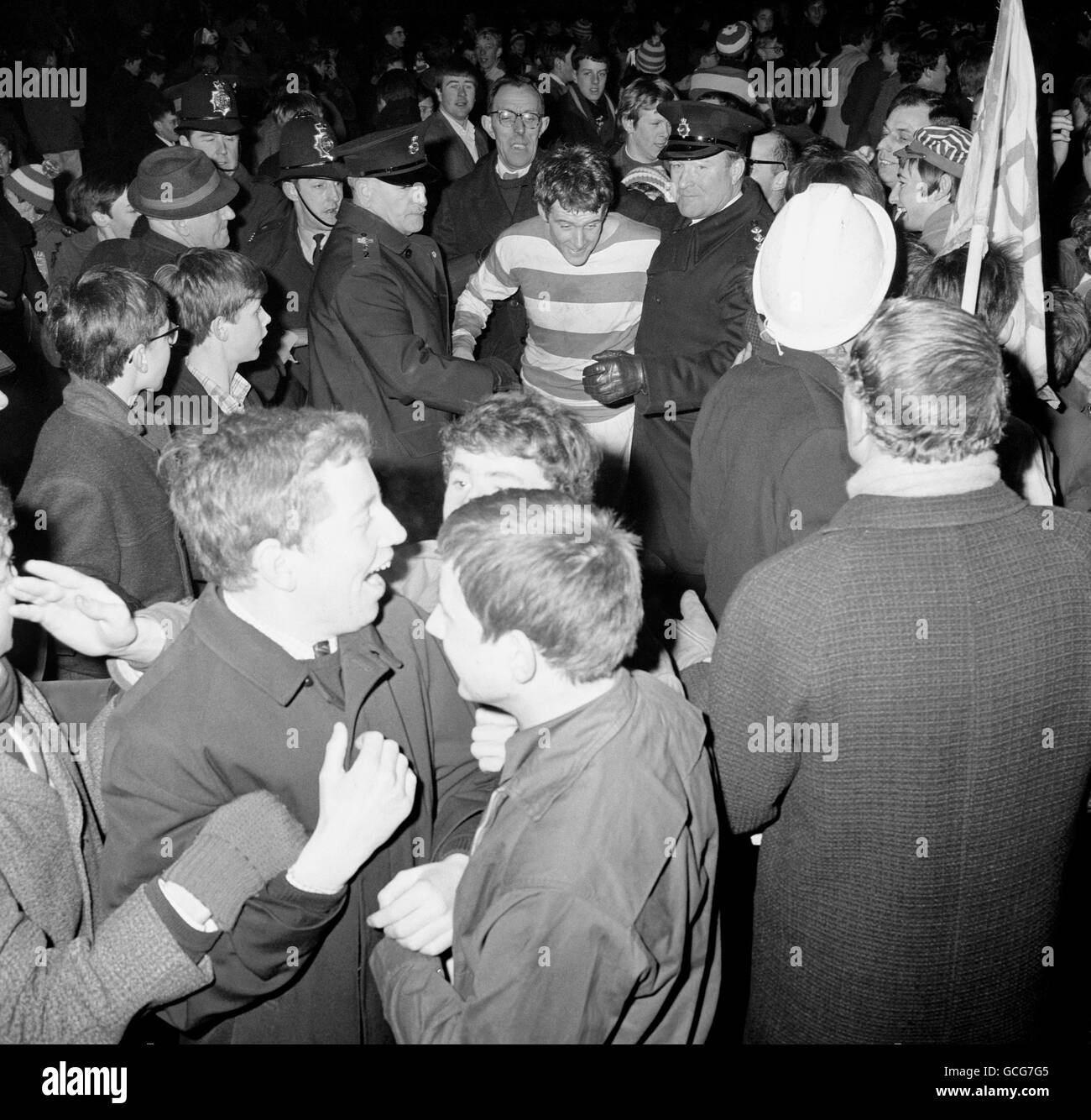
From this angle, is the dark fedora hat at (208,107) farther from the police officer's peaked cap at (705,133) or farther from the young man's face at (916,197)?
the young man's face at (916,197)

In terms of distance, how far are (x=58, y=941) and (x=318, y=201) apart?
414 cm

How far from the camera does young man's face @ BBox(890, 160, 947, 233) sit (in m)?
4.56

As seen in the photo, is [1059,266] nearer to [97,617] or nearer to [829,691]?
[829,691]

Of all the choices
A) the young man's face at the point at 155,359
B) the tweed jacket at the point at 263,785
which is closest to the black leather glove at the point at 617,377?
the young man's face at the point at 155,359

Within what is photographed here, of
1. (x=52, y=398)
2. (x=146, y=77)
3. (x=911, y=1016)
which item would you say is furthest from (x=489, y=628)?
(x=146, y=77)

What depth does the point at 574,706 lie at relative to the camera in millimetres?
1680

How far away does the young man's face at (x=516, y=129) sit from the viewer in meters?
5.82

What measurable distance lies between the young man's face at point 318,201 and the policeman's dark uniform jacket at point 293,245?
0.05 m

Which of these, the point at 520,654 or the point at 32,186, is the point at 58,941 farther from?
the point at 32,186

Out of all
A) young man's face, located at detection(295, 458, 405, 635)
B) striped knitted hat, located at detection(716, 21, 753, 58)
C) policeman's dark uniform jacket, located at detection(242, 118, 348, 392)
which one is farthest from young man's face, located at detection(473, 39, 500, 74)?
young man's face, located at detection(295, 458, 405, 635)

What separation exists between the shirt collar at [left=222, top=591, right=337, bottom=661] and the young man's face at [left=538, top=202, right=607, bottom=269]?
293 centimetres

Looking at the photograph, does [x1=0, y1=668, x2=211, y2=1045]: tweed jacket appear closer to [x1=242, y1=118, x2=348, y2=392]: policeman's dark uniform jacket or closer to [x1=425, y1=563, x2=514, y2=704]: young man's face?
[x1=425, y1=563, x2=514, y2=704]: young man's face

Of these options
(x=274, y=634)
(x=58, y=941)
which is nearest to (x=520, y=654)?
(x=274, y=634)

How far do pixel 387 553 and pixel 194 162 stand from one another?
342cm
